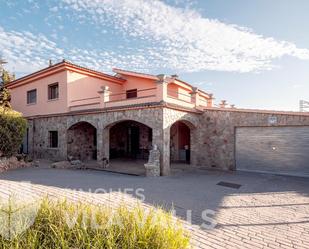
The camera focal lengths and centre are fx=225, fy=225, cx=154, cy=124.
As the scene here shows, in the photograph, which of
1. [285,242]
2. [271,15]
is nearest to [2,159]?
[285,242]

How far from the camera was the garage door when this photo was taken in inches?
460

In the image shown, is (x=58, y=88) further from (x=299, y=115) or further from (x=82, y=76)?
(x=299, y=115)

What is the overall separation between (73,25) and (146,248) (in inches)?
415

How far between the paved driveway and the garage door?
1.06m

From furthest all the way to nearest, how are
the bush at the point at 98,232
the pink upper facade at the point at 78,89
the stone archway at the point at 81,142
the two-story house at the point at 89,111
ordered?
the stone archway at the point at 81,142 < the pink upper facade at the point at 78,89 < the two-story house at the point at 89,111 < the bush at the point at 98,232

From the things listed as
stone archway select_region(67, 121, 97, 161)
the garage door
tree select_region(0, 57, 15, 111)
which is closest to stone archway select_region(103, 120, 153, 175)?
stone archway select_region(67, 121, 97, 161)

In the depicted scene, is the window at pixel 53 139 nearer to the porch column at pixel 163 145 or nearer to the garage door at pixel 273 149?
the porch column at pixel 163 145

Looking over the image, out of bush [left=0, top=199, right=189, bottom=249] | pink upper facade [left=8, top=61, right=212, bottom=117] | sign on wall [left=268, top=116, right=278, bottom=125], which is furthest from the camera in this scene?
pink upper facade [left=8, top=61, right=212, bottom=117]

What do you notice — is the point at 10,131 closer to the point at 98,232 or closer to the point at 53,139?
the point at 53,139

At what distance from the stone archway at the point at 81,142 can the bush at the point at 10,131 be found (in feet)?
12.5

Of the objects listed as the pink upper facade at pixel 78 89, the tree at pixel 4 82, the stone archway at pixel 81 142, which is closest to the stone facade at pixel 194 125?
the stone archway at pixel 81 142

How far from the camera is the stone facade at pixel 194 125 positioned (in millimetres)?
11539

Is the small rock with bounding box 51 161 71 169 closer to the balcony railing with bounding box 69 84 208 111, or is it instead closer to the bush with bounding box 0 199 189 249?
the balcony railing with bounding box 69 84 208 111

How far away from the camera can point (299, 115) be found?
11.7 metres
